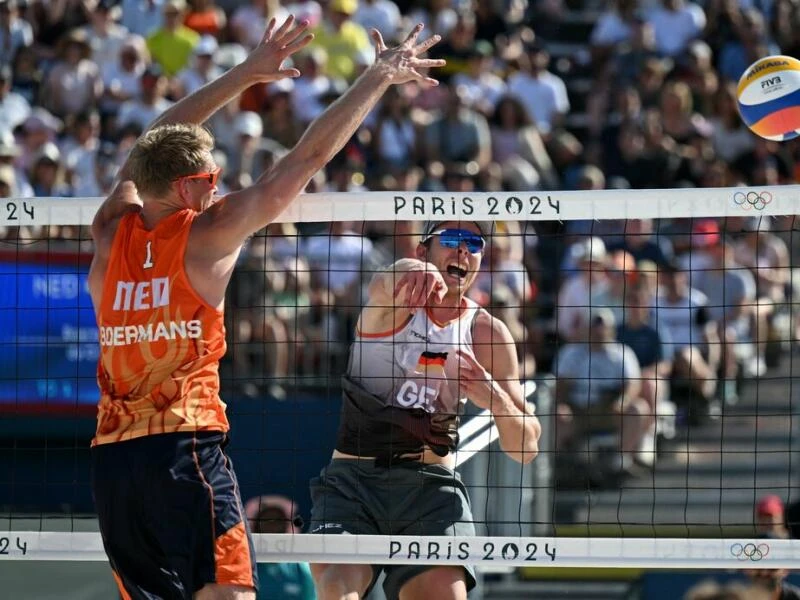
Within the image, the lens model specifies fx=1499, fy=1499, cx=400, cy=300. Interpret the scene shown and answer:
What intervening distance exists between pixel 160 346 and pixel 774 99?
9.99 ft

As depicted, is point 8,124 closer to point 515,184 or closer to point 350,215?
point 515,184

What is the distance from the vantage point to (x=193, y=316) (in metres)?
5.21

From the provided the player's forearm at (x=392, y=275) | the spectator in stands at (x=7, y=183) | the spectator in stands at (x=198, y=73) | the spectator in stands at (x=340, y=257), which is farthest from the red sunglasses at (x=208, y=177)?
the spectator in stands at (x=198, y=73)

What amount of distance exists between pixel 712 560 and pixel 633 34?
10.3 metres

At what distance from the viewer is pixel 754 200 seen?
19.6 ft

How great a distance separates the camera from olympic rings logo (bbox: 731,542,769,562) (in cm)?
598

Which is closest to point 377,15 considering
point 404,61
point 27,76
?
point 27,76

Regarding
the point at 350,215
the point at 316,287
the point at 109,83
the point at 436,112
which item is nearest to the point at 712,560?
the point at 350,215

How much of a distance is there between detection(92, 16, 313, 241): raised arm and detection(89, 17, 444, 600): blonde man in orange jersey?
42cm

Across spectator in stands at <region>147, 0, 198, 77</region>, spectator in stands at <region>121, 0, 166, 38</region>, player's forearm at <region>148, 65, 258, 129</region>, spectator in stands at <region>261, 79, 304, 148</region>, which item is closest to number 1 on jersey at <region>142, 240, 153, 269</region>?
player's forearm at <region>148, 65, 258, 129</region>

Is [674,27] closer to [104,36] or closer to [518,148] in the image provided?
[518,148]

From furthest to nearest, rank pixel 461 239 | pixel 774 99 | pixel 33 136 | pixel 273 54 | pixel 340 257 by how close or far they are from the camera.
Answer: pixel 33 136 → pixel 340 257 → pixel 774 99 → pixel 461 239 → pixel 273 54

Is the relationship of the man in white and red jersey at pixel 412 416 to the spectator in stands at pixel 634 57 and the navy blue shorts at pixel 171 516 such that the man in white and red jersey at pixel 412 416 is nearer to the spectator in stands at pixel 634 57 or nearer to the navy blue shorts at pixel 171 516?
the navy blue shorts at pixel 171 516

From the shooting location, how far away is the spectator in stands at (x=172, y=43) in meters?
15.3
